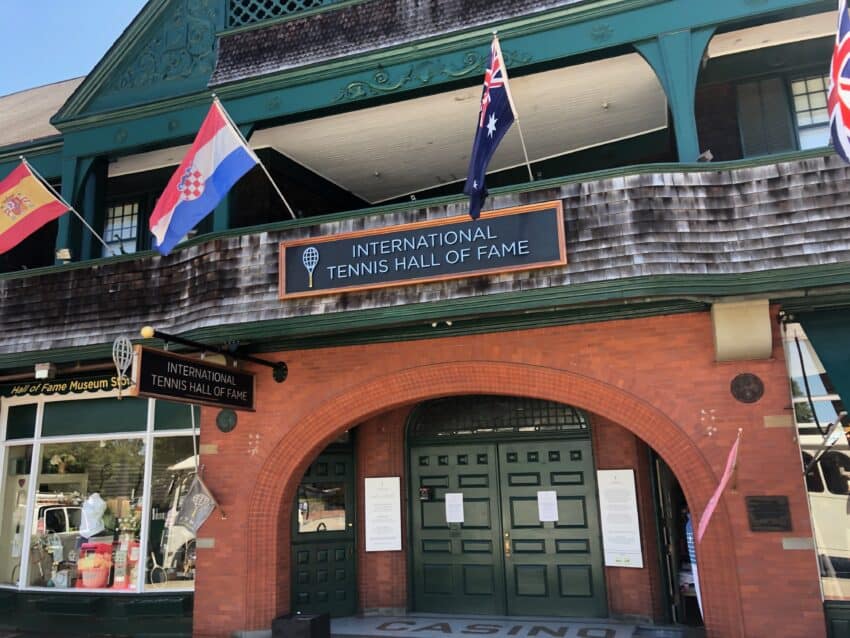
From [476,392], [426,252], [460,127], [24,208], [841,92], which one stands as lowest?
[476,392]

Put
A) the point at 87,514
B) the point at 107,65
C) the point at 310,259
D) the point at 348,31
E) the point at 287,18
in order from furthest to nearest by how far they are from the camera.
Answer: the point at 107,65 < the point at 87,514 < the point at 287,18 < the point at 348,31 < the point at 310,259

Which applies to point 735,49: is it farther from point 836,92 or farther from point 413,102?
point 413,102

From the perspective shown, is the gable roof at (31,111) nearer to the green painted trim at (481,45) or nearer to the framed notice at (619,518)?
the green painted trim at (481,45)

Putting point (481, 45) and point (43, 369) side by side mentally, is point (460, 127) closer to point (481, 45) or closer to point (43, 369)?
point (481, 45)

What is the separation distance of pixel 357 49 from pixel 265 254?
10.8 feet

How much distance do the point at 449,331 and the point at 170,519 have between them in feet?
17.3

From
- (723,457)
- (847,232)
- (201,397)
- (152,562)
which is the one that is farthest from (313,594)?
(847,232)

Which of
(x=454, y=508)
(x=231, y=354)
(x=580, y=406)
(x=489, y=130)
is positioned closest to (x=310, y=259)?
(x=231, y=354)

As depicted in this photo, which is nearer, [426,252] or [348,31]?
[426,252]

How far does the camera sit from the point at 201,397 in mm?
9094

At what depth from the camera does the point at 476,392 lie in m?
9.59

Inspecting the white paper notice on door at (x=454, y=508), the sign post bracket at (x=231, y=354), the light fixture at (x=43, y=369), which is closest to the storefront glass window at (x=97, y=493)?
the light fixture at (x=43, y=369)

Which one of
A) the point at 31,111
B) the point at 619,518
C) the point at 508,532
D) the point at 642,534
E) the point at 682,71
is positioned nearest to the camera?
the point at 682,71

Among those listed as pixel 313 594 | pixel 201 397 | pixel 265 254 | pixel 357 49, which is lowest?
pixel 313 594
